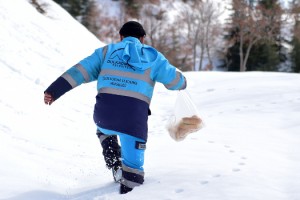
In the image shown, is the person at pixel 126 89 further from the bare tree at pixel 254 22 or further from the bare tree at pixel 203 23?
the bare tree at pixel 203 23

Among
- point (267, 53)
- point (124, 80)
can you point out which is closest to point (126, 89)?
point (124, 80)

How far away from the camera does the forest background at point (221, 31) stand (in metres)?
36.0

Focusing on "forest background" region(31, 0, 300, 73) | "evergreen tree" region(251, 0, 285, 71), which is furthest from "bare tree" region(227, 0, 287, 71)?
"evergreen tree" region(251, 0, 285, 71)

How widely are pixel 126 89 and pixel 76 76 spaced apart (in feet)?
1.59

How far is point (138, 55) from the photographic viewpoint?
3.47 meters

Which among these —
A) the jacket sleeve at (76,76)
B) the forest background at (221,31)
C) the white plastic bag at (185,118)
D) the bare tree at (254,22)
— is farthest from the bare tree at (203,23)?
the jacket sleeve at (76,76)

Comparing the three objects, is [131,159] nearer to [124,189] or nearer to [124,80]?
[124,189]

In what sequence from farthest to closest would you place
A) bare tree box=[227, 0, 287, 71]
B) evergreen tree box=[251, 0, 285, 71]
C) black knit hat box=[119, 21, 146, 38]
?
evergreen tree box=[251, 0, 285, 71] < bare tree box=[227, 0, 287, 71] < black knit hat box=[119, 21, 146, 38]

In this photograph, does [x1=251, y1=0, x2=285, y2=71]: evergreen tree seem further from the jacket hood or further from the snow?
the jacket hood

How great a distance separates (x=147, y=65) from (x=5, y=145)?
6.71 feet

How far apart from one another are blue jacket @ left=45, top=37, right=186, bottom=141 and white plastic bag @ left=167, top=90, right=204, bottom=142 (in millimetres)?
521

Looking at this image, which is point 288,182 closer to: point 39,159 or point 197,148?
point 197,148

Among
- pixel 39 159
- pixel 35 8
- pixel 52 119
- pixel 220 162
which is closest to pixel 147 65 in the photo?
pixel 220 162

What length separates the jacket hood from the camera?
11.3ft
